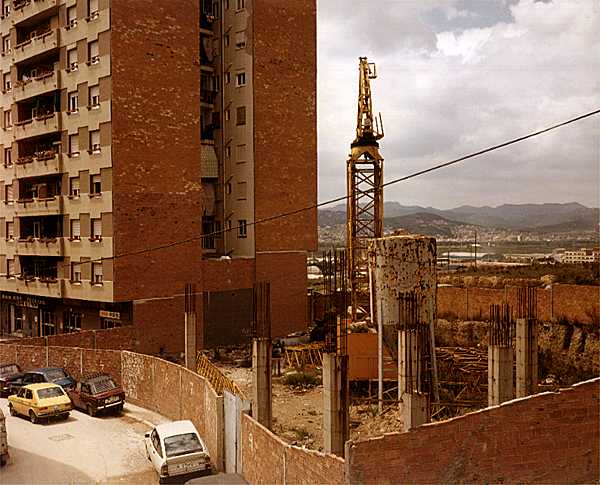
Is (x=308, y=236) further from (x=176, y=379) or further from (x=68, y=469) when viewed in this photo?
(x=68, y=469)

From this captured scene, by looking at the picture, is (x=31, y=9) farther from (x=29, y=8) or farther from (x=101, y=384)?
(x=101, y=384)

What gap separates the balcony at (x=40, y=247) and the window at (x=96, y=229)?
10.2 feet

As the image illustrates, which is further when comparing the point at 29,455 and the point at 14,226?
the point at 14,226

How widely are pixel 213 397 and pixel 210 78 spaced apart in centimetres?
2606

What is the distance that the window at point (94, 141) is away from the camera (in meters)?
30.4

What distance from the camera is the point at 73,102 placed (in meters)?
32.6

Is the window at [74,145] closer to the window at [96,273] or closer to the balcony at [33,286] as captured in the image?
the window at [96,273]

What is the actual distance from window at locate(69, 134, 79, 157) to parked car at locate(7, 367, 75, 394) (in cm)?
1245

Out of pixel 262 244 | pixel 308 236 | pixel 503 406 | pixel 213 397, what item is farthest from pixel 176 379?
pixel 308 236

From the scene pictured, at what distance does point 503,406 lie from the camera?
9.81 metres

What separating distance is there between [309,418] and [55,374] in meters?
10.3

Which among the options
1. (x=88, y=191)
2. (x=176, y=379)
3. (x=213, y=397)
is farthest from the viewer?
(x=88, y=191)

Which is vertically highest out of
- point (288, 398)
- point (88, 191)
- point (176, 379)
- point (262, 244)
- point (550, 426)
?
point (88, 191)

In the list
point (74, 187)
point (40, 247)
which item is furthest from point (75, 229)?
point (40, 247)
